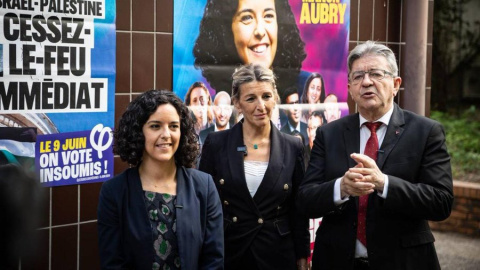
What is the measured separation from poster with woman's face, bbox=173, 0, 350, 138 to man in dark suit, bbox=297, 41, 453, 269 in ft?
5.55

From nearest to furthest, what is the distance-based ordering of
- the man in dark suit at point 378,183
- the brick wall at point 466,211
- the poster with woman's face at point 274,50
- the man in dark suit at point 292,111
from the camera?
1. the man in dark suit at point 378,183
2. the poster with woman's face at point 274,50
3. the man in dark suit at point 292,111
4. the brick wall at point 466,211

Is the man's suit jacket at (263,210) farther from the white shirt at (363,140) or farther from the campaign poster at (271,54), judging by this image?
the campaign poster at (271,54)

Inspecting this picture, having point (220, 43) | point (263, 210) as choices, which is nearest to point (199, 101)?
point (220, 43)

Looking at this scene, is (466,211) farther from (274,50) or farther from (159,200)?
(159,200)

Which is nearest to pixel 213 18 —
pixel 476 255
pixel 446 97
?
pixel 476 255

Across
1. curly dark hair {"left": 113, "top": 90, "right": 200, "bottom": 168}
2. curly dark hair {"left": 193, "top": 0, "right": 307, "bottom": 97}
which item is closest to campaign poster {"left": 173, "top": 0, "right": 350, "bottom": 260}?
curly dark hair {"left": 193, "top": 0, "right": 307, "bottom": 97}

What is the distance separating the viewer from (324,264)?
3.54 meters

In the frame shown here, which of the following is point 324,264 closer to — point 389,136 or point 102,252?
point 389,136

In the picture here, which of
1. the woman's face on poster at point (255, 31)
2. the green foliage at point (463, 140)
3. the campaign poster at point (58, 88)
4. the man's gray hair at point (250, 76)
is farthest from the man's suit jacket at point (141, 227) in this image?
the green foliage at point (463, 140)

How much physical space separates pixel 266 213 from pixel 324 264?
52cm

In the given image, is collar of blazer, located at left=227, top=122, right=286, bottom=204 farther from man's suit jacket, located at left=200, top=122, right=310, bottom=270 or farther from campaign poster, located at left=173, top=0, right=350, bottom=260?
campaign poster, located at left=173, top=0, right=350, bottom=260

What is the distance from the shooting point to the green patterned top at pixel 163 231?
10.3ft

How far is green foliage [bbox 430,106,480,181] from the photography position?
402 inches

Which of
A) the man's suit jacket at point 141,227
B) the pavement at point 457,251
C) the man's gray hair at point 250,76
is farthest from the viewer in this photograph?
the pavement at point 457,251
